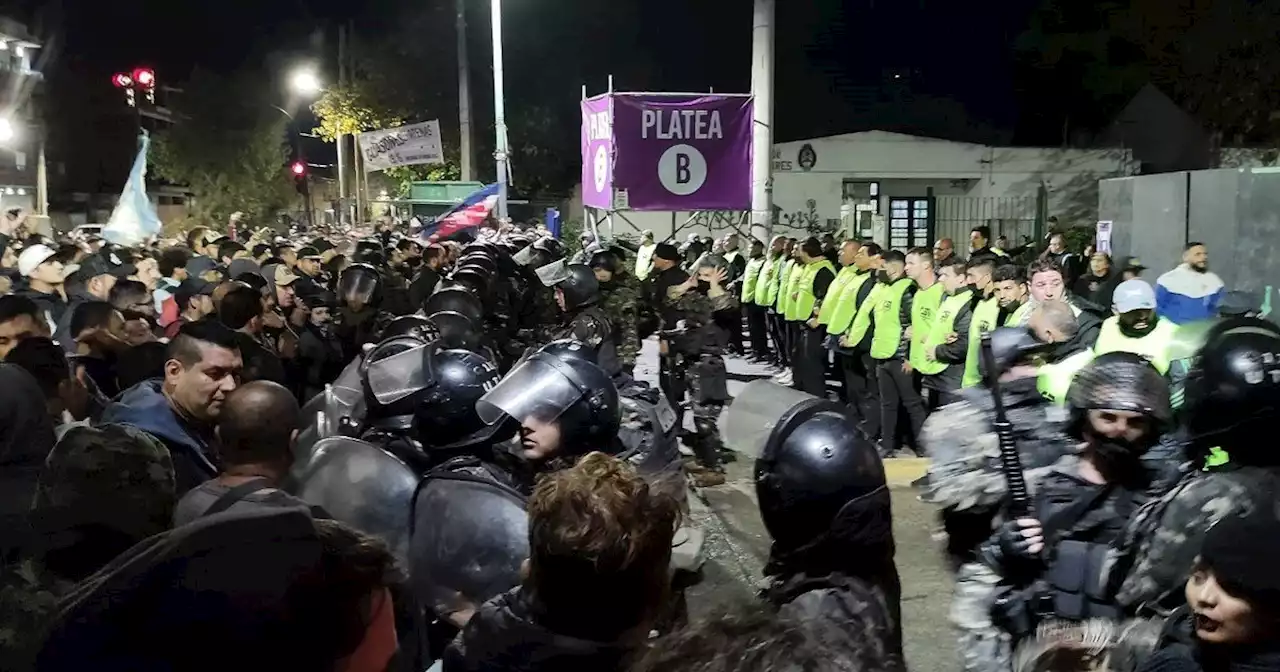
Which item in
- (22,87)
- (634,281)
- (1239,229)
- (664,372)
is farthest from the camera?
(22,87)

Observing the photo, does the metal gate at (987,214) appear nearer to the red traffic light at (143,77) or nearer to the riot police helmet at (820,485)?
the red traffic light at (143,77)

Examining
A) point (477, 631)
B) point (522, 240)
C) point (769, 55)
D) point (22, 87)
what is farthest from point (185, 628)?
point (22, 87)

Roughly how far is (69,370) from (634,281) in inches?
301

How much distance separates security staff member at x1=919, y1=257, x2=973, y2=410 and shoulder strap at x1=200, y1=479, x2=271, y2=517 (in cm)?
665

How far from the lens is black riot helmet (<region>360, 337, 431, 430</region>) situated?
399 cm

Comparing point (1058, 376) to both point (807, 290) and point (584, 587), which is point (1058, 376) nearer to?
point (584, 587)

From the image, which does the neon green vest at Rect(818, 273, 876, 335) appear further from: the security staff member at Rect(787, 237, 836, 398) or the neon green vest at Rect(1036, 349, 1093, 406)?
the neon green vest at Rect(1036, 349, 1093, 406)

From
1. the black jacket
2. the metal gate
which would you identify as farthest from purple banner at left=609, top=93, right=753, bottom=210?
the metal gate

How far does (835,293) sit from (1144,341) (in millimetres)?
5442

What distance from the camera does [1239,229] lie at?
43.3 feet

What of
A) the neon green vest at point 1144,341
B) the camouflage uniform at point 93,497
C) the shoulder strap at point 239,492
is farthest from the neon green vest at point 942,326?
the camouflage uniform at point 93,497

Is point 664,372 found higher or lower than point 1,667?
lower

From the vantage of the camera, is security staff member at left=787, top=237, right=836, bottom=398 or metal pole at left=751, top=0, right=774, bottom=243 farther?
metal pole at left=751, top=0, right=774, bottom=243

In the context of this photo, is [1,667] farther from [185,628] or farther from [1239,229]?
[1239,229]
